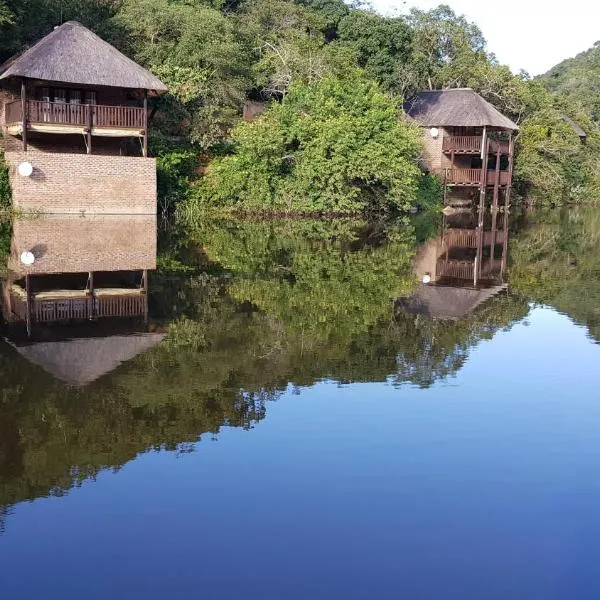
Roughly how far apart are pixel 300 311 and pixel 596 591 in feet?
28.3

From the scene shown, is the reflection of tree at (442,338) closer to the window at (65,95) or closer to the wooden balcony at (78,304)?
the wooden balcony at (78,304)

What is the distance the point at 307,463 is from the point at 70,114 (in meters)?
24.0

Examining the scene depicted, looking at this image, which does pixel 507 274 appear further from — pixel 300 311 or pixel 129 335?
pixel 129 335

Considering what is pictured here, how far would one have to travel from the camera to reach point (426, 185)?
4138 centimetres

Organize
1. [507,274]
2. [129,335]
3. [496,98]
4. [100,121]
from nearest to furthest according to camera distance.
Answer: [129,335]
[507,274]
[100,121]
[496,98]

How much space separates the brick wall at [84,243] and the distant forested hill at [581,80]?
4412cm

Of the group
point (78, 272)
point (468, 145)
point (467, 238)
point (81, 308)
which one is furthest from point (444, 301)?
point (468, 145)

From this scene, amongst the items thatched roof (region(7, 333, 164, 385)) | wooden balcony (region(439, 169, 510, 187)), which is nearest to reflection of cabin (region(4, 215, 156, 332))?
thatched roof (region(7, 333, 164, 385))

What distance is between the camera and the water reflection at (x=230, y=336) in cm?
713

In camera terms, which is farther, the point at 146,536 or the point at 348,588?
the point at 146,536

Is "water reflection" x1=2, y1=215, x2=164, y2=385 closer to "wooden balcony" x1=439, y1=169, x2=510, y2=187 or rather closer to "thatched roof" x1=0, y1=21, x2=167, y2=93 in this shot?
"thatched roof" x1=0, y1=21, x2=167, y2=93

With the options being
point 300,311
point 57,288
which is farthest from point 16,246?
point 300,311

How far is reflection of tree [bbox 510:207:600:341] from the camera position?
15.2m

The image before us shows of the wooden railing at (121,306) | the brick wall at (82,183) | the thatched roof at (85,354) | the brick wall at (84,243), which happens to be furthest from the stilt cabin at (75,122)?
the thatched roof at (85,354)
